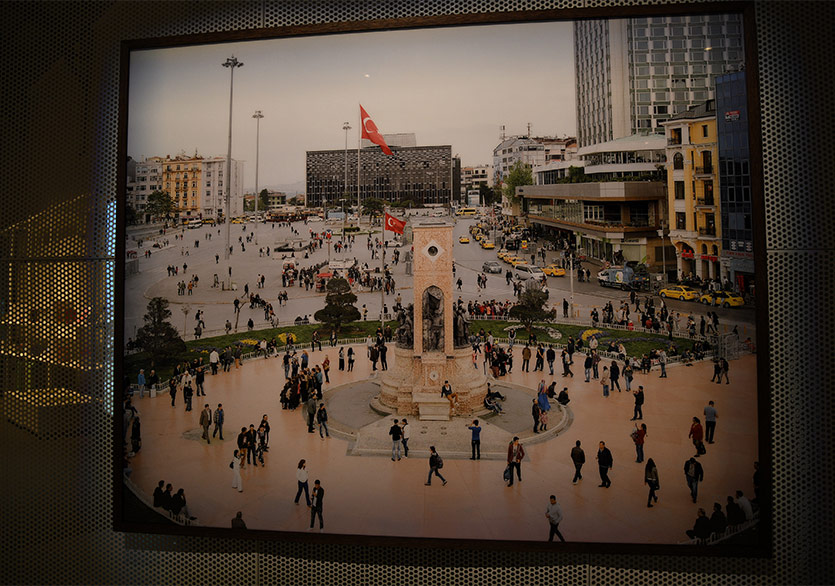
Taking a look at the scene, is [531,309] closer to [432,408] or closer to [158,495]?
[432,408]

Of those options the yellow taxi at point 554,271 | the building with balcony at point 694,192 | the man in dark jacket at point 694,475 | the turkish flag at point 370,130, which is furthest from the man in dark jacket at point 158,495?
the yellow taxi at point 554,271

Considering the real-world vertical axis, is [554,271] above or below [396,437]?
above

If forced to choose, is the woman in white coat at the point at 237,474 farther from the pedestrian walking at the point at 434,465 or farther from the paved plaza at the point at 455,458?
the pedestrian walking at the point at 434,465

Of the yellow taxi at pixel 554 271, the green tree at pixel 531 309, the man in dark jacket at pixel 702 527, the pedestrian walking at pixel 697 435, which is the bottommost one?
the man in dark jacket at pixel 702 527

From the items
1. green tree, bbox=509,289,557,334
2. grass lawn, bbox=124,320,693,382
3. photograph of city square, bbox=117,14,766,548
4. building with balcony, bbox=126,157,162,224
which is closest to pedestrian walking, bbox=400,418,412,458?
photograph of city square, bbox=117,14,766,548

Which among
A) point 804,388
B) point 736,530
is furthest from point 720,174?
point 736,530

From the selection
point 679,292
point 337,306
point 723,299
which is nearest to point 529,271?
point 679,292

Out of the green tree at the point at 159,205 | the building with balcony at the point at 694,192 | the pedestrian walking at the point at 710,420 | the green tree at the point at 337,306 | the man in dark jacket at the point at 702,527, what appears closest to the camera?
the man in dark jacket at the point at 702,527

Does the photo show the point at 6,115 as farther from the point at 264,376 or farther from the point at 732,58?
the point at 732,58
